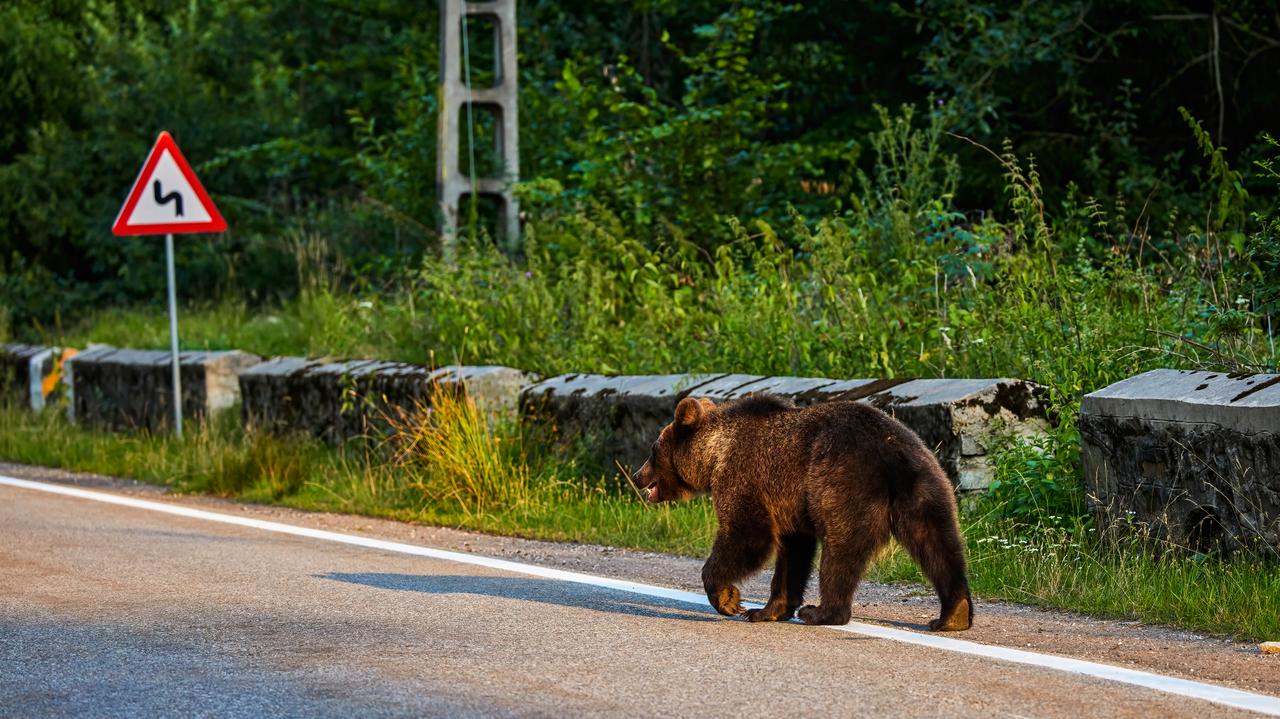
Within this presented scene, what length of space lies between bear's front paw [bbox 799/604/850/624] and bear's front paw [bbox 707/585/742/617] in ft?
0.98

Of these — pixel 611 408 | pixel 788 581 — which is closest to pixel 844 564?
pixel 788 581

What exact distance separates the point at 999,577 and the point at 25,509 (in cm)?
675

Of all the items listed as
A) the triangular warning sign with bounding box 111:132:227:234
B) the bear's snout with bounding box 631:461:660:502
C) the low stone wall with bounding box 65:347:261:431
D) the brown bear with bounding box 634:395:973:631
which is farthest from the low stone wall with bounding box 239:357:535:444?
the brown bear with bounding box 634:395:973:631

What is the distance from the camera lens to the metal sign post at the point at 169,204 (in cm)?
1413

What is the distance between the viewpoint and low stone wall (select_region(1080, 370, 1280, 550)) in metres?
6.71

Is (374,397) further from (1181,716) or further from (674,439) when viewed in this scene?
(1181,716)

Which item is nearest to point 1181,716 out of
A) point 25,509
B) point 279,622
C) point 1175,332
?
point 279,622

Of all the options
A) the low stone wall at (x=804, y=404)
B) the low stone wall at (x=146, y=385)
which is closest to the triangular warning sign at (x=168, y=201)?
the low stone wall at (x=146, y=385)

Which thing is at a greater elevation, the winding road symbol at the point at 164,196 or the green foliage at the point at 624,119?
the green foliage at the point at 624,119

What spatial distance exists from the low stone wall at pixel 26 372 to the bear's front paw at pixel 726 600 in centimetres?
1306

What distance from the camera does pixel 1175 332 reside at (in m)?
9.14

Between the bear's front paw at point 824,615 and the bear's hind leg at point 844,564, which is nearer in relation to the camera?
the bear's hind leg at point 844,564

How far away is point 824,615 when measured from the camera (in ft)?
20.5

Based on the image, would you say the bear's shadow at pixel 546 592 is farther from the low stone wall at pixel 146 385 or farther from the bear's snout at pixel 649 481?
the low stone wall at pixel 146 385
